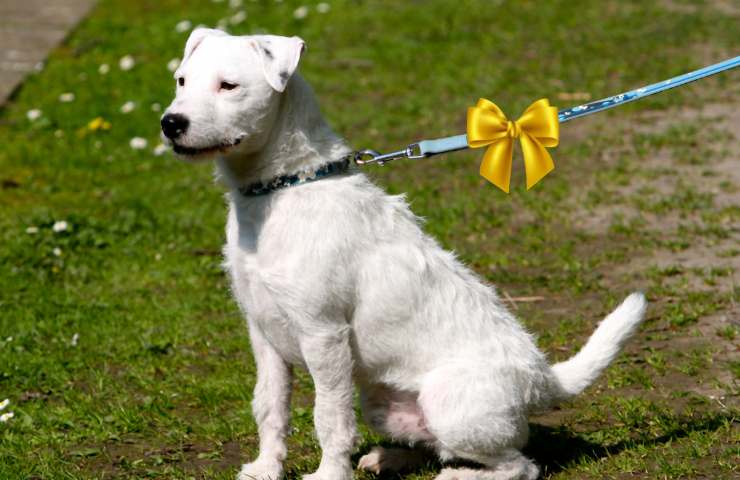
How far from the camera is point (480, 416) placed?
13.8ft

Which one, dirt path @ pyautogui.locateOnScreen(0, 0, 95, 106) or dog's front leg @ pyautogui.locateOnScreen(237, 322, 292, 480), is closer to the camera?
dog's front leg @ pyautogui.locateOnScreen(237, 322, 292, 480)

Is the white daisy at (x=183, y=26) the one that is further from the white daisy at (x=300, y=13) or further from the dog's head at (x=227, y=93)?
the dog's head at (x=227, y=93)

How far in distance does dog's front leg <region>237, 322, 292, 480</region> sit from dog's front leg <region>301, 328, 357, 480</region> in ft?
1.04

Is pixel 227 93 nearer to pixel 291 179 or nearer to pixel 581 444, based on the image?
pixel 291 179

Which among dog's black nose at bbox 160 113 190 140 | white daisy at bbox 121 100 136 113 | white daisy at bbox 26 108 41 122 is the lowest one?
white daisy at bbox 26 108 41 122

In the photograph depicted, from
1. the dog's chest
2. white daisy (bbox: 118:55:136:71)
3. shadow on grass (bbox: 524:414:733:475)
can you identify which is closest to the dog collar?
the dog's chest

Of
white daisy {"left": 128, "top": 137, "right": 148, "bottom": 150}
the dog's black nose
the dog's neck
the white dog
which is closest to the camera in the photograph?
the dog's black nose

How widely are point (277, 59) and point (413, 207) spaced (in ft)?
13.5

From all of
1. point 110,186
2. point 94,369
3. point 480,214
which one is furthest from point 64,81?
point 94,369

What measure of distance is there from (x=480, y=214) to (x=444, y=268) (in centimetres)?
366

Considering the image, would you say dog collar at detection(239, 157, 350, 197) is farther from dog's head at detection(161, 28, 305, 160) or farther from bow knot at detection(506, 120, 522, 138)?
bow knot at detection(506, 120, 522, 138)

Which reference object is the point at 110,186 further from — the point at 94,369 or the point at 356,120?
the point at 94,369

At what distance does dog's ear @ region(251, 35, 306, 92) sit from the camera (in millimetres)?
4102

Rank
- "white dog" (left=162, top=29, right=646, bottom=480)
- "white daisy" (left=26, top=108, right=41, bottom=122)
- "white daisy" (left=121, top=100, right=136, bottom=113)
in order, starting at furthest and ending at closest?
"white daisy" (left=121, top=100, right=136, bottom=113), "white daisy" (left=26, top=108, right=41, bottom=122), "white dog" (left=162, top=29, right=646, bottom=480)
